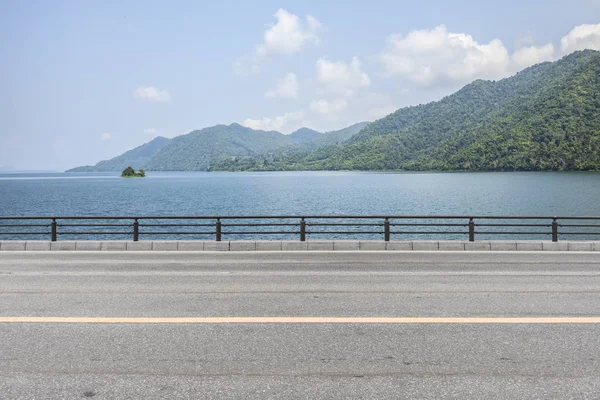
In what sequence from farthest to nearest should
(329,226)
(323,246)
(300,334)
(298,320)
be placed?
(329,226) → (323,246) → (298,320) → (300,334)

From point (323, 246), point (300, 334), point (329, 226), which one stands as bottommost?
point (329, 226)

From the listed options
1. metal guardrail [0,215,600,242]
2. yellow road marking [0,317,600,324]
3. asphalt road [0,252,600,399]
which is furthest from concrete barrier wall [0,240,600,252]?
yellow road marking [0,317,600,324]

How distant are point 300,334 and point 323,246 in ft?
35.1

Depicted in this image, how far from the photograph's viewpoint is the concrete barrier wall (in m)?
17.1

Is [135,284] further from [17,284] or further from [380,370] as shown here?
[380,370]

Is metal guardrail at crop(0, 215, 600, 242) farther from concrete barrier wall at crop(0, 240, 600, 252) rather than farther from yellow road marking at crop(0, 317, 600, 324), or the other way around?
yellow road marking at crop(0, 317, 600, 324)

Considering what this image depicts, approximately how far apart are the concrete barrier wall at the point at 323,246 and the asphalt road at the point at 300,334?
15.9 ft

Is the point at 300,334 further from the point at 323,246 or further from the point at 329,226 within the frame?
the point at 329,226

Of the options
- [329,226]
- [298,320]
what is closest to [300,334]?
[298,320]

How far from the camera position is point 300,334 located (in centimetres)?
663

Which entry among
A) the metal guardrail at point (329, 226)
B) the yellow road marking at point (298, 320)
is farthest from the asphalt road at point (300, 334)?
the metal guardrail at point (329, 226)

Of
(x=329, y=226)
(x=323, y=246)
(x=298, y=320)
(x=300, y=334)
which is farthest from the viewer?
(x=329, y=226)

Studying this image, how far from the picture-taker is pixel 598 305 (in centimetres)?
841

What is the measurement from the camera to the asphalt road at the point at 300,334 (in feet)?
16.3
